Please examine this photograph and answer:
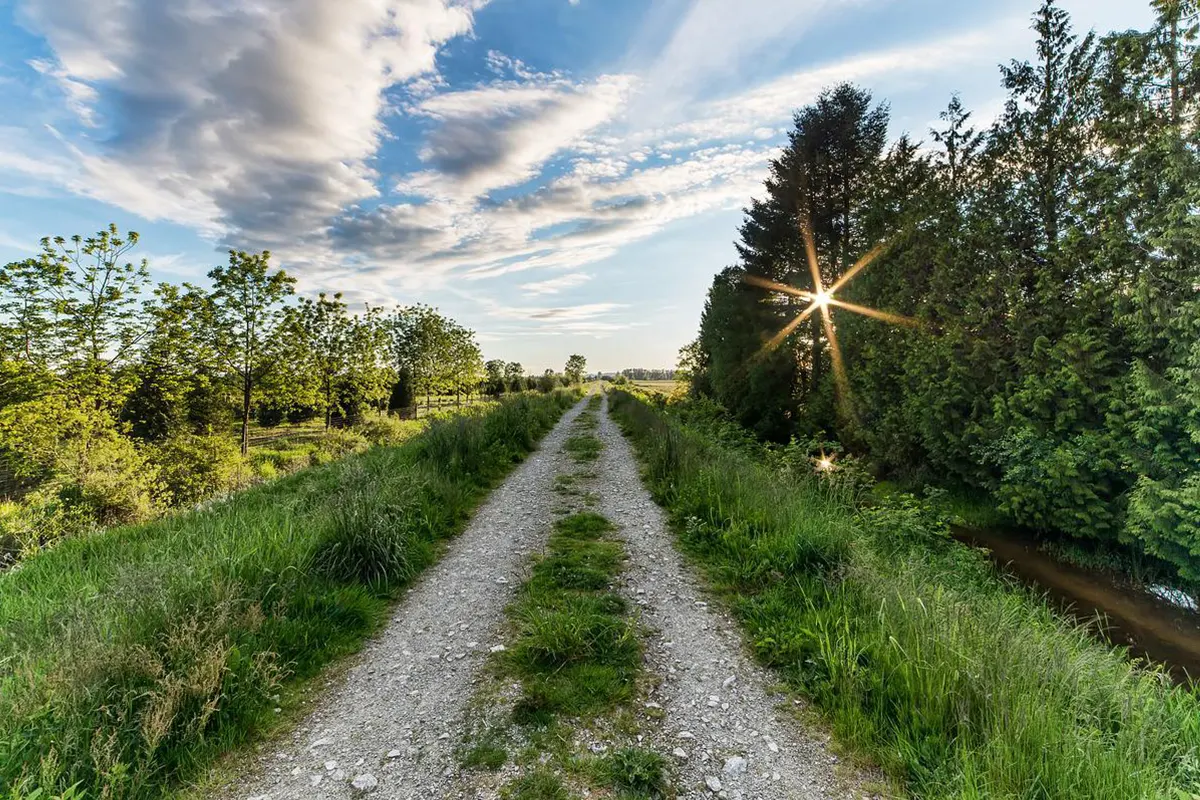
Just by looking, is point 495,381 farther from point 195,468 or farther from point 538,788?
point 538,788

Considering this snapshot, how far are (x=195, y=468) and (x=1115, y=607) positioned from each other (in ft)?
77.8

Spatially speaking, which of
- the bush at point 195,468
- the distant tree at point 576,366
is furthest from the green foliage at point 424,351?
the distant tree at point 576,366

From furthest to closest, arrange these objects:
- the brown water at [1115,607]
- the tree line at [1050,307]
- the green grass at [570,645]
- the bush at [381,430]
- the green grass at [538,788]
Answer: the bush at [381,430], the tree line at [1050,307], the brown water at [1115,607], the green grass at [570,645], the green grass at [538,788]

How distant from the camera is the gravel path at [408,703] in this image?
2939 millimetres

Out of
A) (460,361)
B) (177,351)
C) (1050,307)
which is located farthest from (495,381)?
(1050,307)

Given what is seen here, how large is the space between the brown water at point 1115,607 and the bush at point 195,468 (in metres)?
21.1

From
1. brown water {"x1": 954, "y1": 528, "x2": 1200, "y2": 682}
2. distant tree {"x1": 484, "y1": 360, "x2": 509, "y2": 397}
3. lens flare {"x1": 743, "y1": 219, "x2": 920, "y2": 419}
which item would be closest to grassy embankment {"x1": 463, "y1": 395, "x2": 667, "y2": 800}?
brown water {"x1": 954, "y1": 528, "x2": 1200, "y2": 682}

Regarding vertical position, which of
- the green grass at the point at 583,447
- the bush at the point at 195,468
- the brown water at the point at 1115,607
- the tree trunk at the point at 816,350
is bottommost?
the brown water at the point at 1115,607

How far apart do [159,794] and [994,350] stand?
15.4 m

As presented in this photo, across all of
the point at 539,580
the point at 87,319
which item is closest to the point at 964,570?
the point at 539,580

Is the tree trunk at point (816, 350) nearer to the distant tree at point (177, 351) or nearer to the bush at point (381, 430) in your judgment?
the bush at point (381, 430)

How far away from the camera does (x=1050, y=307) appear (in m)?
9.89

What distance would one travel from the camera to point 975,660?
10.9 feet

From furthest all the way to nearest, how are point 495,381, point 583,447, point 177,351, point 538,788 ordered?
point 495,381
point 177,351
point 583,447
point 538,788
